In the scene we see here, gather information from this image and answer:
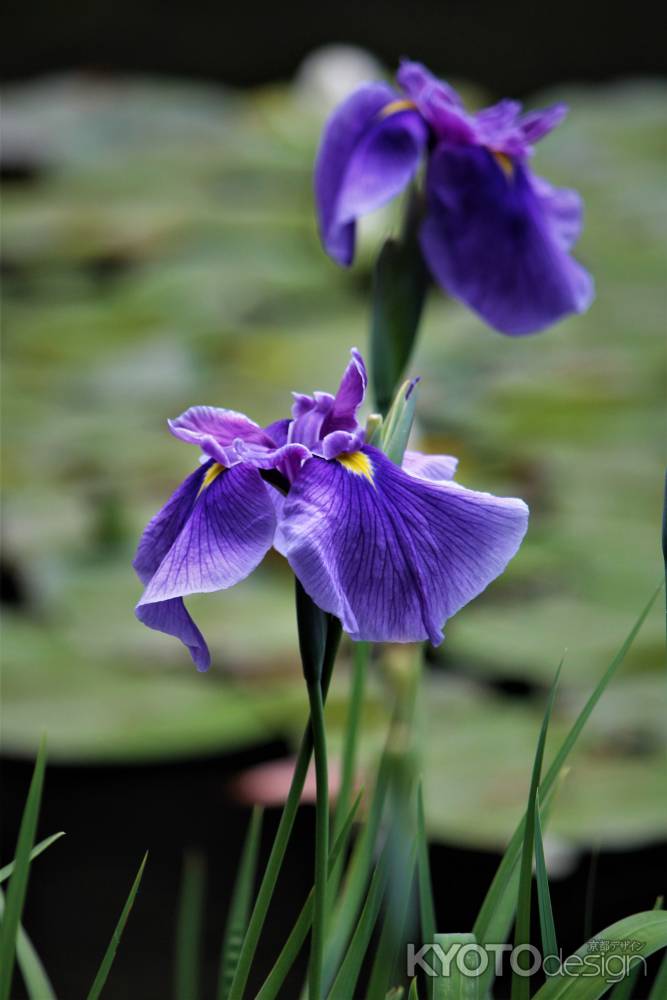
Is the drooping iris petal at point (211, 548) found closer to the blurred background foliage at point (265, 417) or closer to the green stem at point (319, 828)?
the green stem at point (319, 828)

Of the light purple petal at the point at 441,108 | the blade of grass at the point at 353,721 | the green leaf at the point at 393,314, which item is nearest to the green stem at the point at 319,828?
the blade of grass at the point at 353,721

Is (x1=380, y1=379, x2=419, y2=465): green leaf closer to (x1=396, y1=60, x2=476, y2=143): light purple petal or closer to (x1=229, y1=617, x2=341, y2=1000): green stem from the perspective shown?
(x1=229, y1=617, x2=341, y2=1000): green stem

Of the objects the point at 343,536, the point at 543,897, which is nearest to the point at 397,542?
the point at 343,536

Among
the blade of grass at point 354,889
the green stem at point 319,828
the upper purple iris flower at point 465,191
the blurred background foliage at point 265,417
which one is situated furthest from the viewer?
the blurred background foliage at point 265,417

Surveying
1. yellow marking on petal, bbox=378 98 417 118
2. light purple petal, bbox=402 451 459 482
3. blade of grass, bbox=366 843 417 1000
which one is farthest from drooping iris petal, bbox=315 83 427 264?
blade of grass, bbox=366 843 417 1000

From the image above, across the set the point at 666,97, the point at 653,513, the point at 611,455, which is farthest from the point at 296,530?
the point at 666,97
